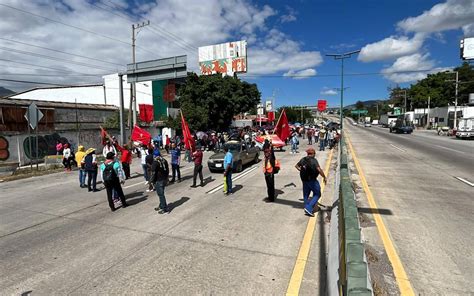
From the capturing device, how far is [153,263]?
4.49 metres

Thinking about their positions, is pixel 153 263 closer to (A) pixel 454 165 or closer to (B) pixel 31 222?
(B) pixel 31 222

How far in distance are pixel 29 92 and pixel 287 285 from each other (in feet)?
181

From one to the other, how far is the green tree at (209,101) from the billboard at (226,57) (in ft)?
59.4

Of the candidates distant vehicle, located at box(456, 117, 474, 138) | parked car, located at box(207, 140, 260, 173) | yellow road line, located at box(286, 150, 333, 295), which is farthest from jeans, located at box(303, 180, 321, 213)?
distant vehicle, located at box(456, 117, 474, 138)

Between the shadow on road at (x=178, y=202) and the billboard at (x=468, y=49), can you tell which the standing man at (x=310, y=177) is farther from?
the billboard at (x=468, y=49)

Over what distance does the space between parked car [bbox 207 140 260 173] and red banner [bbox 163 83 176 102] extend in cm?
2762

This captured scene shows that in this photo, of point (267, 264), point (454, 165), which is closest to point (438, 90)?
point (454, 165)

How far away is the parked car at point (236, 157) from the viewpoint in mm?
13120

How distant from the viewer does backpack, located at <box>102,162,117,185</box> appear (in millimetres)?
7270

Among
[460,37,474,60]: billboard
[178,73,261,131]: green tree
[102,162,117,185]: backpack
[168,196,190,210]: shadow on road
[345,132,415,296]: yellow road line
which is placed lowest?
[168,196,190,210]: shadow on road

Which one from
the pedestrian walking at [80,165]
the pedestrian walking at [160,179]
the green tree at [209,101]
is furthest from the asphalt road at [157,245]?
the green tree at [209,101]

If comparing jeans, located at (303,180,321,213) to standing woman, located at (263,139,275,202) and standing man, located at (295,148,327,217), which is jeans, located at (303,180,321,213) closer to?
standing man, located at (295,148,327,217)

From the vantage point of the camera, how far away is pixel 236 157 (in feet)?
44.1

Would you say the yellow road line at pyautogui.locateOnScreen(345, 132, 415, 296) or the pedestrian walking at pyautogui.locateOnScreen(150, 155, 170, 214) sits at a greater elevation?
the pedestrian walking at pyautogui.locateOnScreen(150, 155, 170, 214)
